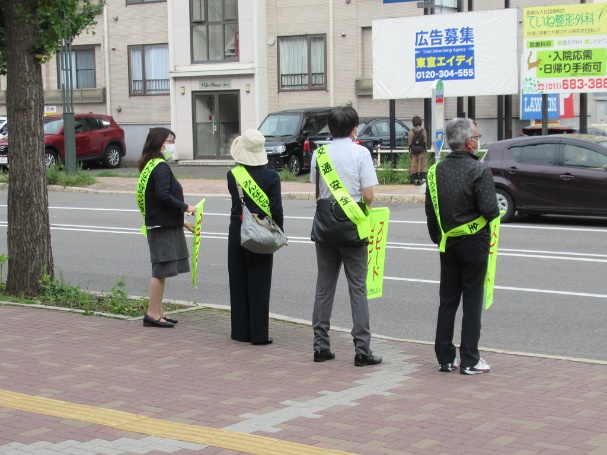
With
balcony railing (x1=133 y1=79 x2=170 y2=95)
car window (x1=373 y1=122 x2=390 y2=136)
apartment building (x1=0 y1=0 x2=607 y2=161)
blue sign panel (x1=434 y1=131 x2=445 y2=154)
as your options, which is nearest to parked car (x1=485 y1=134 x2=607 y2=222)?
blue sign panel (x1=434 y1=131 x2=445 y2=154)

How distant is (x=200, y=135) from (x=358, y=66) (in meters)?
6.20

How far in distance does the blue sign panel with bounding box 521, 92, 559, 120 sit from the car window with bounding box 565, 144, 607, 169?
51.2 feet

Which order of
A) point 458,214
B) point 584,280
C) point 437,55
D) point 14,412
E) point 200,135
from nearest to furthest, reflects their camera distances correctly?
point 14,412 < point 458,214 < point 584,280 < point 437,55 < point 200,135

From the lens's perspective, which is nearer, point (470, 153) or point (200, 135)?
point (470, 153)

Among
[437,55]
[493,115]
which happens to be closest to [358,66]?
[493,115]

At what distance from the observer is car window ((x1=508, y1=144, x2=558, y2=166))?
656 inches

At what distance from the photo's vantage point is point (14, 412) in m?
6.05

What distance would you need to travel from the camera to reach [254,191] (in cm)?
783

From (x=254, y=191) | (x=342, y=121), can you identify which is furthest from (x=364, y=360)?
(x=342, y=121)

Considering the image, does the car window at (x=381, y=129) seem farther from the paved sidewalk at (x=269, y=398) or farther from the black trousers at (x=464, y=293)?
the black trousers at (x=464, y=293)

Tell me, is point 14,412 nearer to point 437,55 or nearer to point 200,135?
point 437,55

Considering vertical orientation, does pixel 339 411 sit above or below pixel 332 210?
below

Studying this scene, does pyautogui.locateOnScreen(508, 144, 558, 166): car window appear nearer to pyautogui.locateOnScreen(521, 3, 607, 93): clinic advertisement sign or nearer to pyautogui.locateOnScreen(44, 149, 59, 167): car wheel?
pyautogui.locateOnScreen(521, 3, 607, 93): clinic advertisement sign

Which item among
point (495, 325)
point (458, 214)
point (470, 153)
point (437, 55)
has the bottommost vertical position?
point (495, 325)
